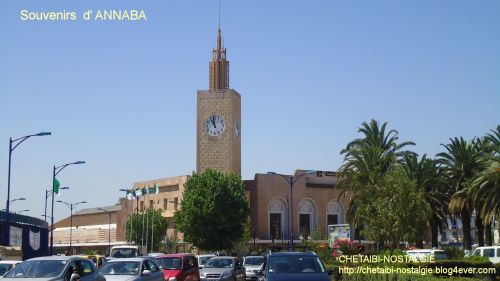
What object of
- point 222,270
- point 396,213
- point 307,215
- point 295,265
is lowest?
point 222,270

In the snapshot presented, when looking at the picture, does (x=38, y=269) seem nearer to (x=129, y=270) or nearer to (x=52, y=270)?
A: (x=52, y=270)

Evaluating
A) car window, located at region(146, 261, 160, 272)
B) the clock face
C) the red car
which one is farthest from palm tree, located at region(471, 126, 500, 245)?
the clock face

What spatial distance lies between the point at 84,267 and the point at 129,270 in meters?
2.71

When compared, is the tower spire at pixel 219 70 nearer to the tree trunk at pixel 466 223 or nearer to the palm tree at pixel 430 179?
the palm tree at pixel 430 179

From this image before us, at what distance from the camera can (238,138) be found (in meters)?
96.1

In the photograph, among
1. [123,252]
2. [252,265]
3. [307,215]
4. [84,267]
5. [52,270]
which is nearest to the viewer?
[52,270]

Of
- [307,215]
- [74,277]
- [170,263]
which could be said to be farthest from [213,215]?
[74,277]

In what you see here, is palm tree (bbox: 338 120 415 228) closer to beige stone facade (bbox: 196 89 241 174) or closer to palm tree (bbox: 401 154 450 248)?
palm tree (bbox: 401 154 450 248)

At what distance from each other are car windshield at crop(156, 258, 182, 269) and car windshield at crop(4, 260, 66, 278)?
28.6 feet

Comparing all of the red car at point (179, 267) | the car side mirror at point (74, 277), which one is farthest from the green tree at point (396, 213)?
the car side mirror at point (74, 277)

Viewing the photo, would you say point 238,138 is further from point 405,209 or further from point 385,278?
point 385,278

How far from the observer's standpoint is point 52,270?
16219 mm

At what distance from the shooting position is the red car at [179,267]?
24175 mm

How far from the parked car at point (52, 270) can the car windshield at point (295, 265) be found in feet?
15.7
